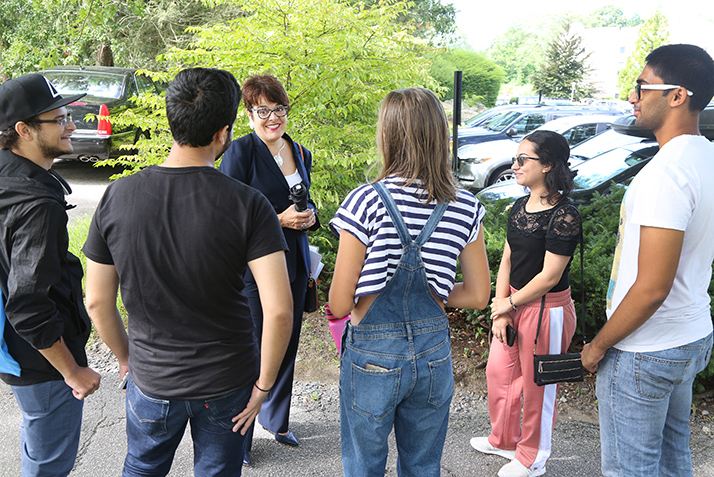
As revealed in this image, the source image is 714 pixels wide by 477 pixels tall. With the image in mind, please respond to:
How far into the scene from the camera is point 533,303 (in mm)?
2812

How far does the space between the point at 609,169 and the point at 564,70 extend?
41.8 m

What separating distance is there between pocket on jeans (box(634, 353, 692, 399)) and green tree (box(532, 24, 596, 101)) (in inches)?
1789

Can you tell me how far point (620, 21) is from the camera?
339 feet

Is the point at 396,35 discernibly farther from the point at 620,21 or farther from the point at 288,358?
the point at 620,21

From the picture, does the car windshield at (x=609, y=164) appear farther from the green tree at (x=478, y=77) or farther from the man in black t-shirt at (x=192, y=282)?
the green tree at (x=478, y=77)

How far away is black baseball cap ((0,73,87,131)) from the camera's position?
2.02 m

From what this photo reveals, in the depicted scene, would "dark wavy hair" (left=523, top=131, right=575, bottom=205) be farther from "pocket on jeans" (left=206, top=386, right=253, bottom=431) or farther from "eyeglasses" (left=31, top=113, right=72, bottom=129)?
"eyeglasses" (left=31, top=113, right=72, bottom=129)

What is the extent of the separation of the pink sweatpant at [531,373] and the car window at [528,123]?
12571mm

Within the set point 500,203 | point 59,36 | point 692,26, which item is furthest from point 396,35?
point 692,26

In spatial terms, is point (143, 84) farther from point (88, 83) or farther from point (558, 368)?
point (558, 368)

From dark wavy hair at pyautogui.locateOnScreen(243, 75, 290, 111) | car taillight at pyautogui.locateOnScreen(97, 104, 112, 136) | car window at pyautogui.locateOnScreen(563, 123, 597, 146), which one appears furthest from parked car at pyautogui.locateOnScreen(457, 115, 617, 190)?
dark wavy hair at pyautogui.locateOnScreen(243, 75, 290, 111)

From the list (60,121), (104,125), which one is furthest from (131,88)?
(60,121)

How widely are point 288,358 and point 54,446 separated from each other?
130 cm

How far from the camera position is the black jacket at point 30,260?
185 centimetres
